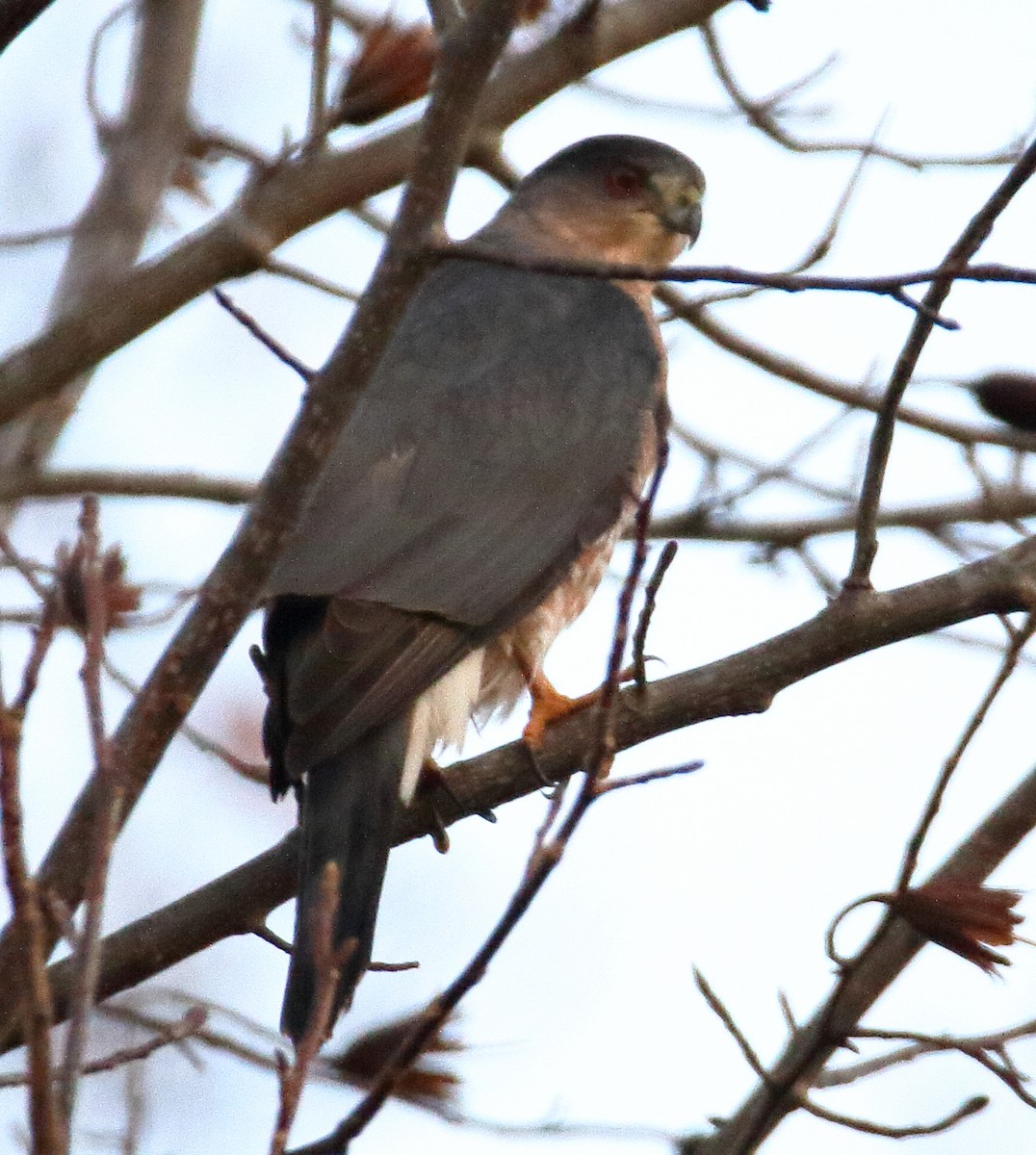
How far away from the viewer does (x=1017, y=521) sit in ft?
19.4

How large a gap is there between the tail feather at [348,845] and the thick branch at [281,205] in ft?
3.67

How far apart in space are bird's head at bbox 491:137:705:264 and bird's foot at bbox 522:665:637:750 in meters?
1.76

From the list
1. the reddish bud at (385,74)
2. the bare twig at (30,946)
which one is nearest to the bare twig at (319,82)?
the reddish bud at (385,74)

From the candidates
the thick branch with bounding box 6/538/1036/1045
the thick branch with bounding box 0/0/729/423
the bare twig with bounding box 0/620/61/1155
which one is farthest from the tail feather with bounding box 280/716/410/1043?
the bare twig with bounding box 0/620/61/1155

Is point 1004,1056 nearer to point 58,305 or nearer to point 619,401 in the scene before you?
point 619,401

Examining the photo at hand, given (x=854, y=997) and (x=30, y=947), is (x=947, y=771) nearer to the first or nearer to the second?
(x=854, y=997)

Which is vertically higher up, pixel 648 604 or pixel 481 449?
pixel 481 449

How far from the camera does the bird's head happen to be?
19.8 ft

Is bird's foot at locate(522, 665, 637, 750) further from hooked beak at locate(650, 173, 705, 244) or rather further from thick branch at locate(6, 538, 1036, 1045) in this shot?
hooked beak at locate(650, 173, 705, 244)

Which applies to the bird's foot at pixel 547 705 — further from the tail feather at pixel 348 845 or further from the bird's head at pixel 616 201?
the bird's head at pixel 616 201

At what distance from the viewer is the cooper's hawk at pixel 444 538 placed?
12.5ft

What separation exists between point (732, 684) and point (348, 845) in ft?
2.67

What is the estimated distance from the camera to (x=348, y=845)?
369cm

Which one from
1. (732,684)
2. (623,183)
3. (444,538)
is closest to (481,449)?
(444,538)
